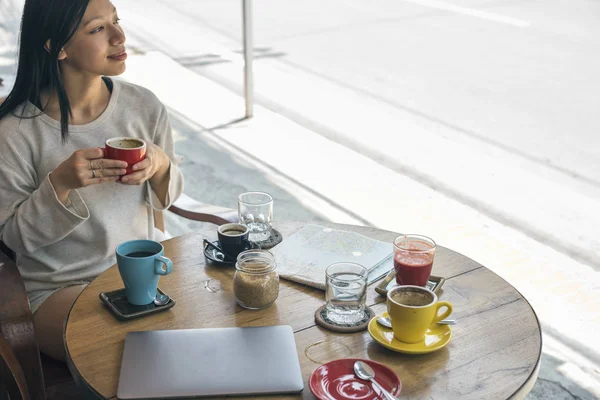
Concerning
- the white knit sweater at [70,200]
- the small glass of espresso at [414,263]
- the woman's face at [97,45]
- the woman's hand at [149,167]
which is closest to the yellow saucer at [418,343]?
the small glass of espresso at [414,263]

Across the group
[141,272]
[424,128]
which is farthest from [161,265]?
[424,128]

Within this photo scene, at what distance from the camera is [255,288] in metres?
1.49

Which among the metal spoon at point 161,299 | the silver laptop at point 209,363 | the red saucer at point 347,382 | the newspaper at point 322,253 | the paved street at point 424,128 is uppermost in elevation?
the red saucer at point 347,382

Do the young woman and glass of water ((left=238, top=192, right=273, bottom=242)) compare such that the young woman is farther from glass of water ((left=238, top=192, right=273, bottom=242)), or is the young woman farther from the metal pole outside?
the metal pole outside

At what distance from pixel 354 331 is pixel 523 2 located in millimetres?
7503

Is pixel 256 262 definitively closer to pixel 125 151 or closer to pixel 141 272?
pixel 141 272

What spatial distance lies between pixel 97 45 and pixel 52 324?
2.20 ft

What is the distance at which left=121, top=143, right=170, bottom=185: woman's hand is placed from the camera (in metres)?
1.72

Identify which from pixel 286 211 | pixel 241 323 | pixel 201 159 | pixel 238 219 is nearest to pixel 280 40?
pixel 201 159

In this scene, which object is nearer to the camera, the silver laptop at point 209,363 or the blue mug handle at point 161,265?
the silver laptop at point 209,363

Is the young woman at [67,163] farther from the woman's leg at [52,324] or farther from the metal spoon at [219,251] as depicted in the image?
the metal spoon at [219,251]

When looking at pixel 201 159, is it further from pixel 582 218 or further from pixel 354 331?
pixel 354 331

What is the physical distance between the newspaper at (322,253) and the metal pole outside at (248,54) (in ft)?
9.18

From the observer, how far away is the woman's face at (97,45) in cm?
182
